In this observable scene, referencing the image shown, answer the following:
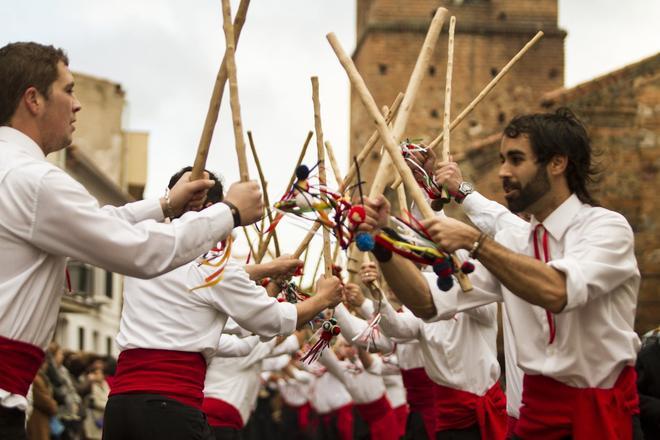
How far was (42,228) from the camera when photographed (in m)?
3.96

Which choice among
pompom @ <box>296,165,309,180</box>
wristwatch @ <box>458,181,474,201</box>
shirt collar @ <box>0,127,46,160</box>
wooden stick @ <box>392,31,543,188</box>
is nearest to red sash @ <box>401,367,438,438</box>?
wooden stick @ <box>392,31,543,188</box>

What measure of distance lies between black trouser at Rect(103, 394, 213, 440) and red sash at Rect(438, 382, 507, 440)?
6.78 ft

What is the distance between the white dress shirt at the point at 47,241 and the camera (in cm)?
396

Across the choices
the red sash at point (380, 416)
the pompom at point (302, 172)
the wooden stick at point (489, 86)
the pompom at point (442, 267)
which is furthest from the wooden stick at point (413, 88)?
the red sash at point (380, 416)

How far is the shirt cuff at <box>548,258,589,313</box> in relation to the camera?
4.02 meters

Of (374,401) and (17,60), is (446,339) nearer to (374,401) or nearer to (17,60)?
(17,60)

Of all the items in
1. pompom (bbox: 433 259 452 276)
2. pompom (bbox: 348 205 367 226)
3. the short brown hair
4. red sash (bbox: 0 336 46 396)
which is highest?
the short brown hair

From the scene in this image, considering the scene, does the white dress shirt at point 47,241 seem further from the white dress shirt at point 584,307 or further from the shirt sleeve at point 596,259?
the shirt sleeve at point 596,259

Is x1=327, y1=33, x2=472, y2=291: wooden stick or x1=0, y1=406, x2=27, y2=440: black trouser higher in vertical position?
x1=327, y1=33, x2=472, y2=291: wooden stick

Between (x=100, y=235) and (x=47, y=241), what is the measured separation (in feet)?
0.58

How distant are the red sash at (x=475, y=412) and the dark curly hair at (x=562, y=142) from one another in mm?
2781

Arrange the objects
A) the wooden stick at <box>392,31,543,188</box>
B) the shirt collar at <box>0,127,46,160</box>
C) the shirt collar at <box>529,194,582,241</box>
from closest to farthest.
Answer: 1. the shirt collar at <box>0,127,46,160</box>
2. the shirt collar at <box>529,194,582,241</box>
3. the wooden stick at <box>392,31,543,188</box>

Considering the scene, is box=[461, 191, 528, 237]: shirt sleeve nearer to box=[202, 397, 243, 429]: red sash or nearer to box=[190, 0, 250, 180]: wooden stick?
box=[190, 0, 250, 180]: wooden stick

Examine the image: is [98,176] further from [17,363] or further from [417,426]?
[17,363]
